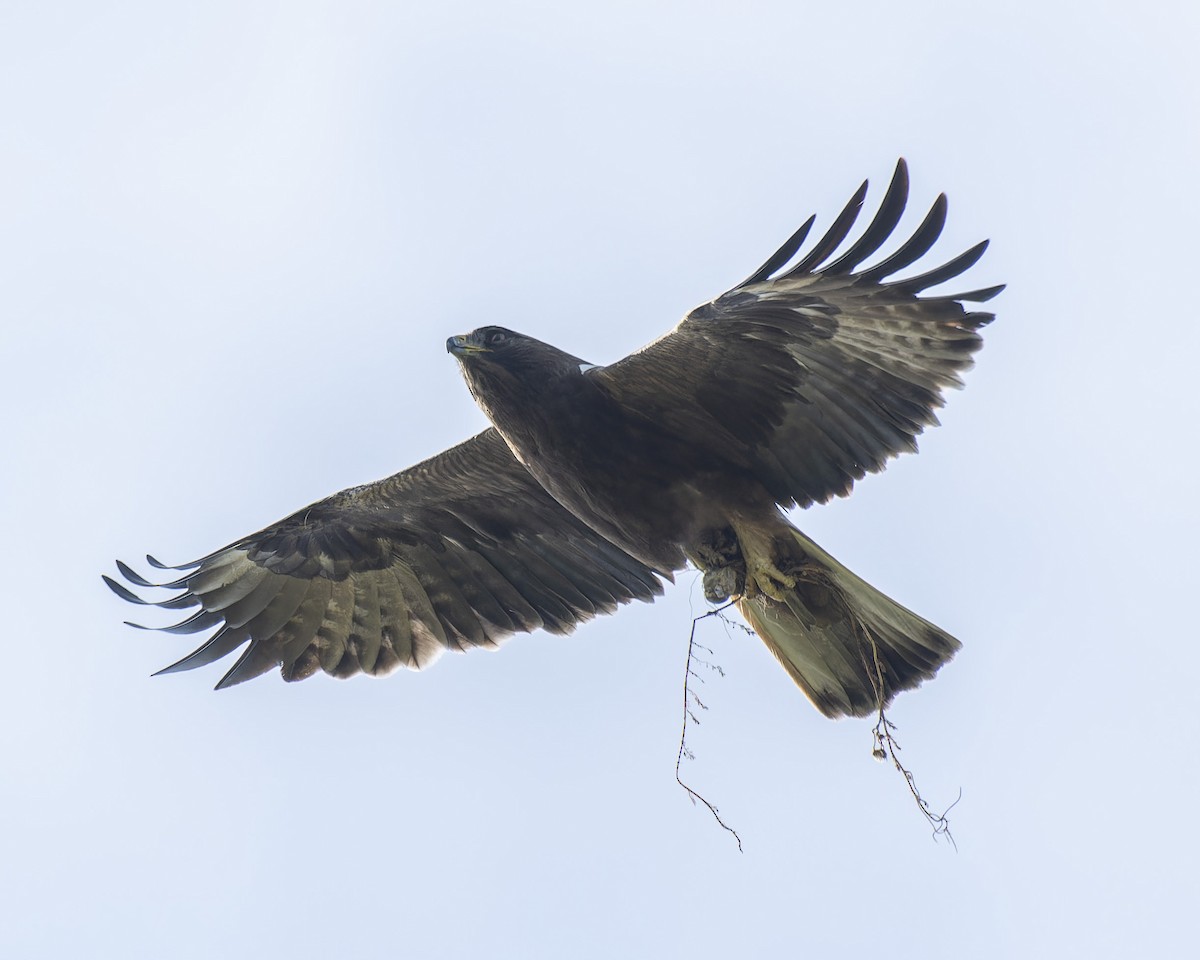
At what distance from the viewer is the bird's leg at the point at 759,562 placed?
7.88 m

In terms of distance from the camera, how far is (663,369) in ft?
25.3

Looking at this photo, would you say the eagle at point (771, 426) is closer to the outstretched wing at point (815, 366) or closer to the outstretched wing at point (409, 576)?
the outstretched wing at point (815, 366)

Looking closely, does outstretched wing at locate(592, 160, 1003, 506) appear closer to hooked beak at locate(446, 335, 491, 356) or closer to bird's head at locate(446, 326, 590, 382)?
bird's head at locate(446, 326, 590, 382)

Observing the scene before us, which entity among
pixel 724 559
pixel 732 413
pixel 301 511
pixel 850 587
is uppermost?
pixel 301 511

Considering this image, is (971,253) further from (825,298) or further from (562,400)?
(562,400)

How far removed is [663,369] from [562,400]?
531 mm

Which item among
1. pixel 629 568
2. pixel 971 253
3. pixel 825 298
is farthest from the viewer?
pixel 629 568

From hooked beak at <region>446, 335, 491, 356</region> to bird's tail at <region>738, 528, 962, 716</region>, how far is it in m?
1.80

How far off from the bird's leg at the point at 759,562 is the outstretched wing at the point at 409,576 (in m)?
1.29

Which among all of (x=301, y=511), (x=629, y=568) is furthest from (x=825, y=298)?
(x=301, y=511)

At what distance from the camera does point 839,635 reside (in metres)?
8.07

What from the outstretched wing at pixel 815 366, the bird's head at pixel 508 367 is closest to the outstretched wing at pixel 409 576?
the bird's head at pixel 508 367

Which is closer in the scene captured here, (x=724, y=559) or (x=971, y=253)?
(x=971, y=253)

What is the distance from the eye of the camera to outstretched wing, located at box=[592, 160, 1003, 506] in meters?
7.42
